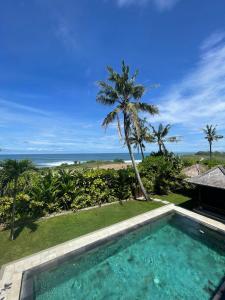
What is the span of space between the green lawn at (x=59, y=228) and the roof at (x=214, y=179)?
13.5 feet

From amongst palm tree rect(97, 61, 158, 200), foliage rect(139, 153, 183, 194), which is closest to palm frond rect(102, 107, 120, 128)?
palm tree rect(97, 61, 158, 200)

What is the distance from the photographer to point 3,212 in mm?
11625

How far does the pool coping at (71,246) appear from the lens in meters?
7.02

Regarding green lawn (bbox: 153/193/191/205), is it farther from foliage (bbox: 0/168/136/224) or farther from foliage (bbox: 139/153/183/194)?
foliage (bbox: 0/168/136/224)

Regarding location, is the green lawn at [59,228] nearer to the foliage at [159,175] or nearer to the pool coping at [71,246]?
the pool coping at [71,246]

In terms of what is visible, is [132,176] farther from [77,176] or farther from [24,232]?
[24,232]

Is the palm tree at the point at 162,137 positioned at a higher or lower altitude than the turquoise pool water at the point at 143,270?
higher

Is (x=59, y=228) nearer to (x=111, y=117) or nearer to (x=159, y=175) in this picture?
(x=111, y=117)

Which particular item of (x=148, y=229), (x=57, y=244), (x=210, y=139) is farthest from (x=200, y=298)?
(x=210, y=139)

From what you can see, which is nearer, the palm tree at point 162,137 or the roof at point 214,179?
the roof at point 214,179

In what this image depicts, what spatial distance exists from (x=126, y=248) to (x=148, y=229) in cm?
244

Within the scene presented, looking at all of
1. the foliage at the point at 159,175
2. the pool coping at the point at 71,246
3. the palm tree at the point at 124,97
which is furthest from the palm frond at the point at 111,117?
the pool coping at the point at 71,246

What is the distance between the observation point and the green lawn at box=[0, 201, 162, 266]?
9.34 meters

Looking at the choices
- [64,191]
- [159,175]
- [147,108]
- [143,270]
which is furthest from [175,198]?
[143,270]
